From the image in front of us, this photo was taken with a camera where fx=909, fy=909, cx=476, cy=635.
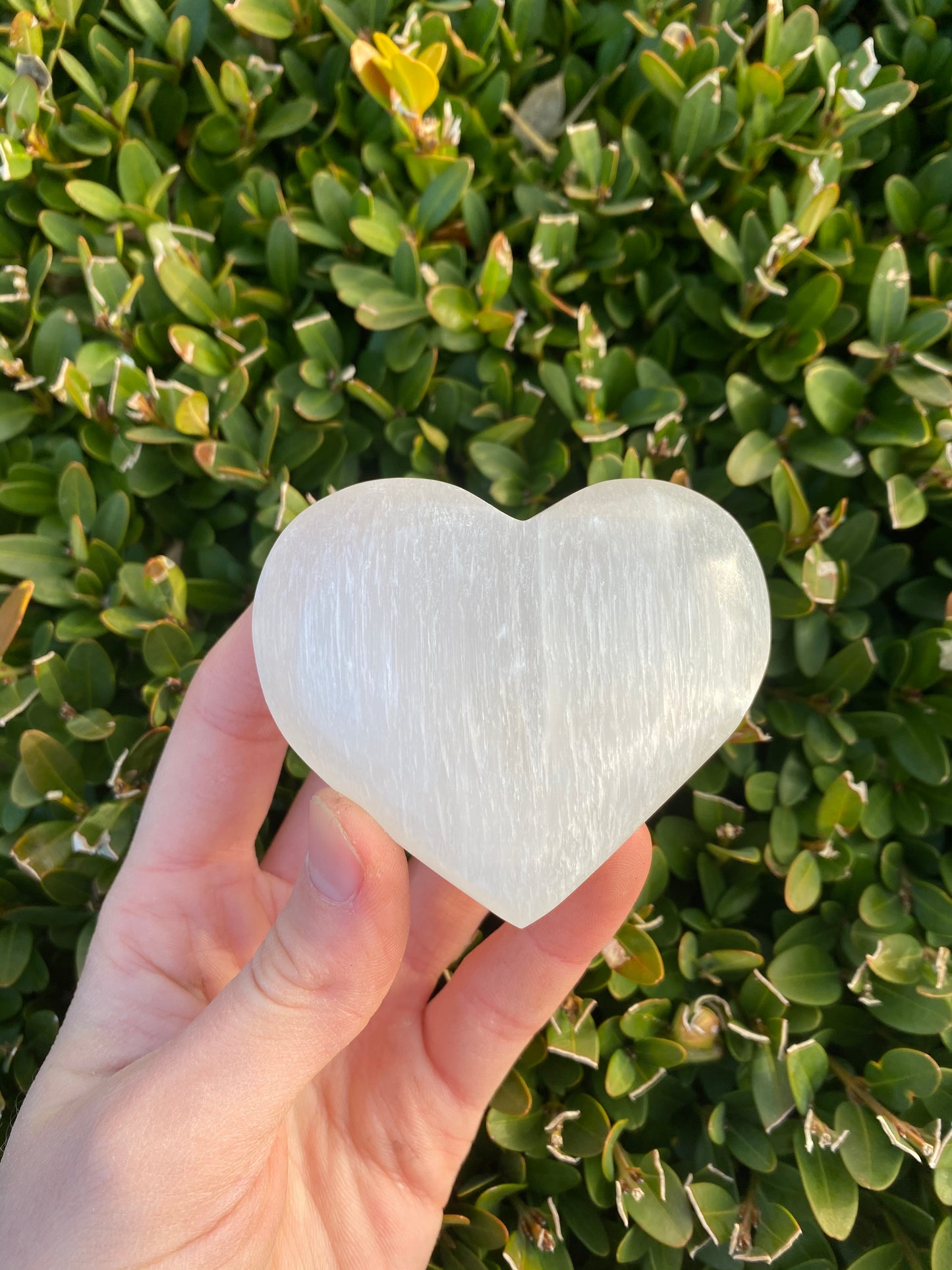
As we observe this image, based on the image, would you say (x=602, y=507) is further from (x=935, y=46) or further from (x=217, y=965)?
(x=935, y=46)

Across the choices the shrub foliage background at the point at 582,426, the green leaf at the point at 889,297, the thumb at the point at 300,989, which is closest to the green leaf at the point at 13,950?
the shrub foliage background at the point at 582,426

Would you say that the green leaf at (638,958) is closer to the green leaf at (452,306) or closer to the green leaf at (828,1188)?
the green leaf at (828,1188)

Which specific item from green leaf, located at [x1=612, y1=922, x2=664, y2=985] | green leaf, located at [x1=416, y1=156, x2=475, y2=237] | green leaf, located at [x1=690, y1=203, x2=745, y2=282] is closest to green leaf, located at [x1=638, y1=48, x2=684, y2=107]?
green leaf, located at [x1=690, y1=203, x2=745, y2=282]

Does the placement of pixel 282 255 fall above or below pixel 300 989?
above

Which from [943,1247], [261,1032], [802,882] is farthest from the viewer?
[802,882]

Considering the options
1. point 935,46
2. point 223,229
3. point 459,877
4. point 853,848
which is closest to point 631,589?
point 459,877

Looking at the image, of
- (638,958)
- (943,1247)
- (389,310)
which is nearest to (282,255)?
(389,310)

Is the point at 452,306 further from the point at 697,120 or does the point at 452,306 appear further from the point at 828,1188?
the point at 828,1188
